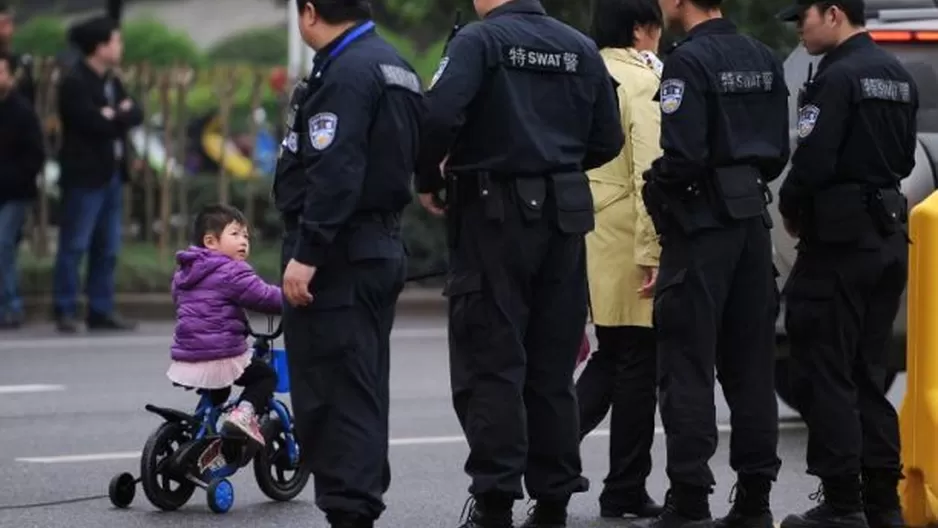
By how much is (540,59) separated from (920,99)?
2865 mm

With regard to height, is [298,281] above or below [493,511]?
above

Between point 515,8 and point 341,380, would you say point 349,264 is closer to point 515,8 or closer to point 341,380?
point 341,380

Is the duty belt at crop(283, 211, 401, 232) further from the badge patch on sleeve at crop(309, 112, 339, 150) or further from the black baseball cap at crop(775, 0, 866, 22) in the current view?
the black baseball cap at crop(775, 0, 866, 22)

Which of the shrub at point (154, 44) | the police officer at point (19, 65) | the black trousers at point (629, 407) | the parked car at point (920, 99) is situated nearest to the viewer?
the black trousers at point (629, 407)

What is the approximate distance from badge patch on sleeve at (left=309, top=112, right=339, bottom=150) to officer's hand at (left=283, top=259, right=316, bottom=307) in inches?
13.9

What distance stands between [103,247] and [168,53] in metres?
22.0

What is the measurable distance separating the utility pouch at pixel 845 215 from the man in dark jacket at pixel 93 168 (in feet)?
27.5

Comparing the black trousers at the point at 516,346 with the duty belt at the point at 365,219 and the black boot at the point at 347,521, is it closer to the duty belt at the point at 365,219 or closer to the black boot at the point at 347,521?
the duty belt at the point at 365,219

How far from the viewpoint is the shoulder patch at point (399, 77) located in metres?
6.98

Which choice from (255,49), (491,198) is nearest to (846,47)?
(491,198)

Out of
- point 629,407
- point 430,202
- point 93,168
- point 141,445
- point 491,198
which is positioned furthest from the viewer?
point 93,168

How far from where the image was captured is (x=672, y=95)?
7.68 meters

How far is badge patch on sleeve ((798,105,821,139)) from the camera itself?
7.80 meters

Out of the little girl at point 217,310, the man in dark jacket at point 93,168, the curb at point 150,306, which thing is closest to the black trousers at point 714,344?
the little girl at point 217,310
